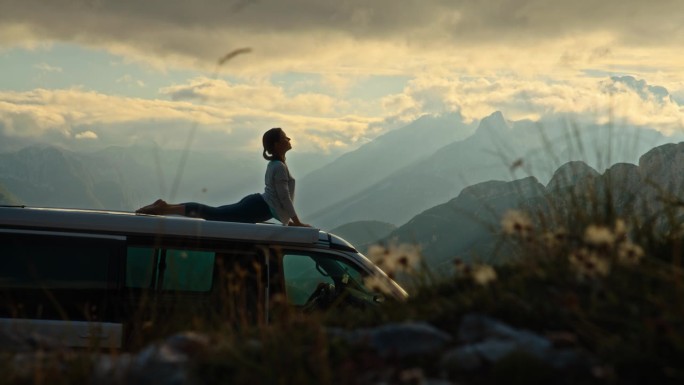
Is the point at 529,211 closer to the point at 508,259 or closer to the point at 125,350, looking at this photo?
the point at 508,259

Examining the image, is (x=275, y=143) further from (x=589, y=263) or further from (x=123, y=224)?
(x=589, y=263)

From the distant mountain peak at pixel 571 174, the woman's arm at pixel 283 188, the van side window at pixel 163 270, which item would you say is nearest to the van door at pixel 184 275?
the van side window at pixel 163 270

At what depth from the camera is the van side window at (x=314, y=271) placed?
8758 millimetres

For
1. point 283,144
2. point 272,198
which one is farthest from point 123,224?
point 283,144

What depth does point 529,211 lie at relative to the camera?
21.2 ft

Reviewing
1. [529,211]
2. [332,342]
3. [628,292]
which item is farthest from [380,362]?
[529,211]

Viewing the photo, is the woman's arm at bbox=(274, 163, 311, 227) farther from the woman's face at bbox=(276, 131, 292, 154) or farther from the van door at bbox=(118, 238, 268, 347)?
the van door at bbox=(118, 238, 268, 347)

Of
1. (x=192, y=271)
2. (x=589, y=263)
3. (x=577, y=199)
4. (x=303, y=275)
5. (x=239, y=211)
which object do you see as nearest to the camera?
(x=589, y=263)

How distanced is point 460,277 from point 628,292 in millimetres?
1348

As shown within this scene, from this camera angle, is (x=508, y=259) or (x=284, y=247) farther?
(x=284, y=247)

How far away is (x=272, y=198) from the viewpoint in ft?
34.7

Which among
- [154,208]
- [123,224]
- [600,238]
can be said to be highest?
[154,208]

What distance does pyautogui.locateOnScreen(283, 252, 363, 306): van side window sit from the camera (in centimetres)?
876

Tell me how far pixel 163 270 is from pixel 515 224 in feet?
12.6
